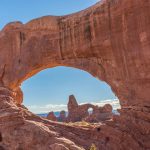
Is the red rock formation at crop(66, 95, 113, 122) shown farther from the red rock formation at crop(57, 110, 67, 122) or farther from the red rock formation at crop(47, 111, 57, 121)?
the red rock formation at crop(57, 110, 67, 122)

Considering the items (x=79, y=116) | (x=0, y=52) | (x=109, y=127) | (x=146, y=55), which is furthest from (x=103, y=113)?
(x=109, y=127)

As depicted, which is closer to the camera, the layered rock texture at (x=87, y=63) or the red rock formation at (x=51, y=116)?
the layered rock texture at (x=87, y=63)

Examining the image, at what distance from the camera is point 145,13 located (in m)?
24.4

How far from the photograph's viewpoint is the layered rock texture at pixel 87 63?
16453 mm

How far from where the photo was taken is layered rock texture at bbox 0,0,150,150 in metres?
16.5

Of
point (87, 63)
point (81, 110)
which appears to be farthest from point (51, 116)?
point (87, 63)

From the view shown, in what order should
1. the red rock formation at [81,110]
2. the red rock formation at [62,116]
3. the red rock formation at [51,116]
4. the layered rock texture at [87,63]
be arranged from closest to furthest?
1. the layered rock texture at [87,63]
2. the red rock formation at [81,110]
3. the red rock formation at [51,116]
4. the red rock formation at [62,116]

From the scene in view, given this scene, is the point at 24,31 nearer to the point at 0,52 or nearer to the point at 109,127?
the point at 0,52

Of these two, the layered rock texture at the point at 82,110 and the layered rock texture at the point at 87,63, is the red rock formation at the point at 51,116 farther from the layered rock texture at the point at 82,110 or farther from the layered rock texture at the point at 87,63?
the layered rock texture at the point at 87,63

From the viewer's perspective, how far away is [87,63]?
2952cm

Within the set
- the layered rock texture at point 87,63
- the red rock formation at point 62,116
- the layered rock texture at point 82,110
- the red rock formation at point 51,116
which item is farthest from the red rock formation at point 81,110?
the layered rock texture at point 87,63

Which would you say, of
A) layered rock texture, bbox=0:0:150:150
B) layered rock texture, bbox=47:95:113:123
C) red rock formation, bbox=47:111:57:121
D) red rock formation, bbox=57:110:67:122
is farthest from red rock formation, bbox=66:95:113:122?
layered rock texture, bbox=0:0:150:150

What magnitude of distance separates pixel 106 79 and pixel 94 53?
239cm

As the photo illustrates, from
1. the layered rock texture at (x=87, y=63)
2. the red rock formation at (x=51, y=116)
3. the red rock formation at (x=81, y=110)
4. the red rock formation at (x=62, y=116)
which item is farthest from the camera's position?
the red rock formation at (x=62, y=116)
